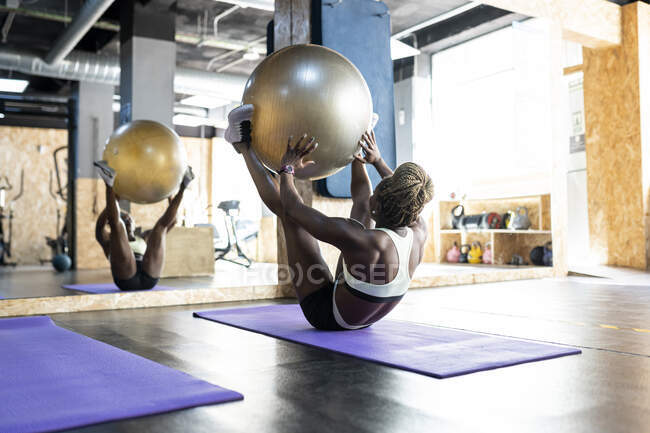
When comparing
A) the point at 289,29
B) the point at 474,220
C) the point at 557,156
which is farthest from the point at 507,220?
the point at 289,29

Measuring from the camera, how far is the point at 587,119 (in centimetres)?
736

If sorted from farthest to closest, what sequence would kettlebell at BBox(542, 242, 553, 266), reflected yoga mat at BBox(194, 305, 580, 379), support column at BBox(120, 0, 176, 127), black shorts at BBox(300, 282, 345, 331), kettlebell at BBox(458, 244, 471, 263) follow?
kettlebell at BBox(458, 244, 471, 263)
support column at BBox(120, 0, 176, 127)
kettlebell at BBox(542, 242, 553, 266)
black shorts at BBox(300, 282, 345, 331)
reflected yoga mat at BBox(194, 305, 580, 379)

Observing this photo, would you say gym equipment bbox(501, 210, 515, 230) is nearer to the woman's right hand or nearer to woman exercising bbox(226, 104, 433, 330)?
the woman's right hand

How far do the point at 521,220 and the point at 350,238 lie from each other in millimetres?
5510

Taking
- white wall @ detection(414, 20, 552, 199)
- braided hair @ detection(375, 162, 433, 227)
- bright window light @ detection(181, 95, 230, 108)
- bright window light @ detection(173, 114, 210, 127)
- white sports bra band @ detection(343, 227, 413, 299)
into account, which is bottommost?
white sports bra band @ detection(343, 227, 413, 299)

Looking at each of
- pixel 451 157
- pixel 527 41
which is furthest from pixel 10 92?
pixel 527 41

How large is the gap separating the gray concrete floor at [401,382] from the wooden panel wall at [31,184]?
8.25 meters

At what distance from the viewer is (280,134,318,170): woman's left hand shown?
237 centimetres

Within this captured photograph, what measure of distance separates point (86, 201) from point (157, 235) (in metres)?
3.63

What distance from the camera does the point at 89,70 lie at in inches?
315

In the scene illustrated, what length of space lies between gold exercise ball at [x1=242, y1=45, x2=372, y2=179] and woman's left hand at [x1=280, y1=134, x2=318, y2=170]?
0.08ft

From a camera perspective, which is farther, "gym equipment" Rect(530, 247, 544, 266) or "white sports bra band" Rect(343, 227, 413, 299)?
"gym equipment" Rect(530, 247, 544, 266)

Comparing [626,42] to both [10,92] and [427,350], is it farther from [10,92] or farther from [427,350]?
[10,92]

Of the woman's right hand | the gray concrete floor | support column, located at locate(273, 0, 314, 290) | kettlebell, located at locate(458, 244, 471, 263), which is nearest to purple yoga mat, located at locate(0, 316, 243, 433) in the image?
the gray concrete floor
